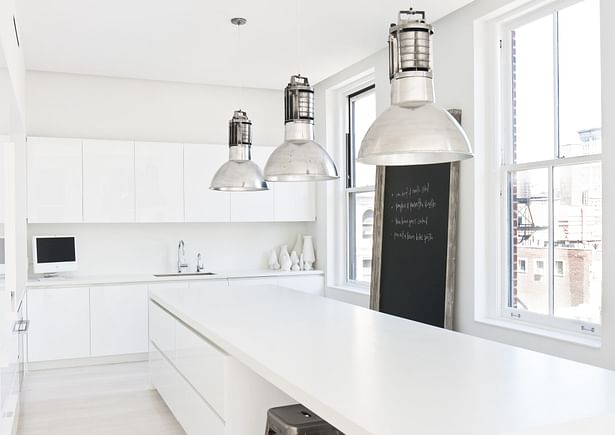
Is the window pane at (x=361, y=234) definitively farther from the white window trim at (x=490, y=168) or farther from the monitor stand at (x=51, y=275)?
the monitor stand at (x=51, y=275)

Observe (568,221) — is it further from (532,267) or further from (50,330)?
(50,330)

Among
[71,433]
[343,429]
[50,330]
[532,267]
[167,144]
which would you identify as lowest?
[71,433]

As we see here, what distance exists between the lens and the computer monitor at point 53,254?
5.53 metres

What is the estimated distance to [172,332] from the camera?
394cm

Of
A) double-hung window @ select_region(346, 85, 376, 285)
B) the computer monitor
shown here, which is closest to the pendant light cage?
double-hung window @ select_region(346, 85, 376, 285)

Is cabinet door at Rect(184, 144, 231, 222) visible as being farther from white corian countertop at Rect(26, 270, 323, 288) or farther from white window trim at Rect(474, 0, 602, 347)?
white window trim at Rect(474, 0, 602, 347)

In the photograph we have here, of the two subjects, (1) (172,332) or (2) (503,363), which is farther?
(1) (172,332)

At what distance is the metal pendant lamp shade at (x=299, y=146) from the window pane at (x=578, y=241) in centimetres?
154

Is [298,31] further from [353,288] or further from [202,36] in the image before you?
[353,288]

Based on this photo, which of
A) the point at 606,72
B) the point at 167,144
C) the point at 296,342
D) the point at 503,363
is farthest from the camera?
the point at 167,144

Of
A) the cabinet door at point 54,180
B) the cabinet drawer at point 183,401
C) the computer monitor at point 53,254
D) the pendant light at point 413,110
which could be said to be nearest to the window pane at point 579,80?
the pendant light at point 413,110

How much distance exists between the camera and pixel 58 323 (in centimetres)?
545

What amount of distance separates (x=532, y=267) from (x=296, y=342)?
1.96m

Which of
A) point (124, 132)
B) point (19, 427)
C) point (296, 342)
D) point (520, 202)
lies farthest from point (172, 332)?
point (124, 132)
